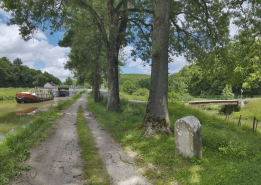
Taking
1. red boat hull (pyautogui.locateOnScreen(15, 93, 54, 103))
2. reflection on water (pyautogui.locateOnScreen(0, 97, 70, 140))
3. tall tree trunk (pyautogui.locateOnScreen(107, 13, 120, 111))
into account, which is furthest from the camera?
red boat hull (pyautogui.locateOnScreen(15, 93, 54, 103))

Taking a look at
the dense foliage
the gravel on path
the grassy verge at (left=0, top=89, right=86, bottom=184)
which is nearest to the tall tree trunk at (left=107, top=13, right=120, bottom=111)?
the grassy verge at (left=0, top=89, right=86, bottom=184)

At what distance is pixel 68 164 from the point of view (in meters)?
5.12

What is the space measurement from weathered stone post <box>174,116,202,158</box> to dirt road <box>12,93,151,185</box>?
1447 mm

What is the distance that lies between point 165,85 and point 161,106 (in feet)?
2.79

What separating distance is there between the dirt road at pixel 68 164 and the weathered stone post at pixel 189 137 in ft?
4.75

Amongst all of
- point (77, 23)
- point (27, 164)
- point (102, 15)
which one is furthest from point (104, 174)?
point (102, 15)

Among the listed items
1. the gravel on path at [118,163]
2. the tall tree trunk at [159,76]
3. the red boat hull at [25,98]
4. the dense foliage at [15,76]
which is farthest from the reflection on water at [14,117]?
the dense foliage at [15,76]

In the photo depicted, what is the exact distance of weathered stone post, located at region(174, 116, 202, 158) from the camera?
4.96m

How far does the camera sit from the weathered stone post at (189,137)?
195 inches

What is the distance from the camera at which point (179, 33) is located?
12820 millimetres

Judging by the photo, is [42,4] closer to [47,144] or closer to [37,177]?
[47,144]

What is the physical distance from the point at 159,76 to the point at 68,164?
444 cm

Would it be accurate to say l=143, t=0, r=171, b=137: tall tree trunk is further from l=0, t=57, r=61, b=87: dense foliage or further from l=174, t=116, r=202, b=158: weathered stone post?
l=0, t=57, r=61, b=87: dense foliage

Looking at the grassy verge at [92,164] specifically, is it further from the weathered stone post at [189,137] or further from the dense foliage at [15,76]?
the dense foliage at [15,76]
